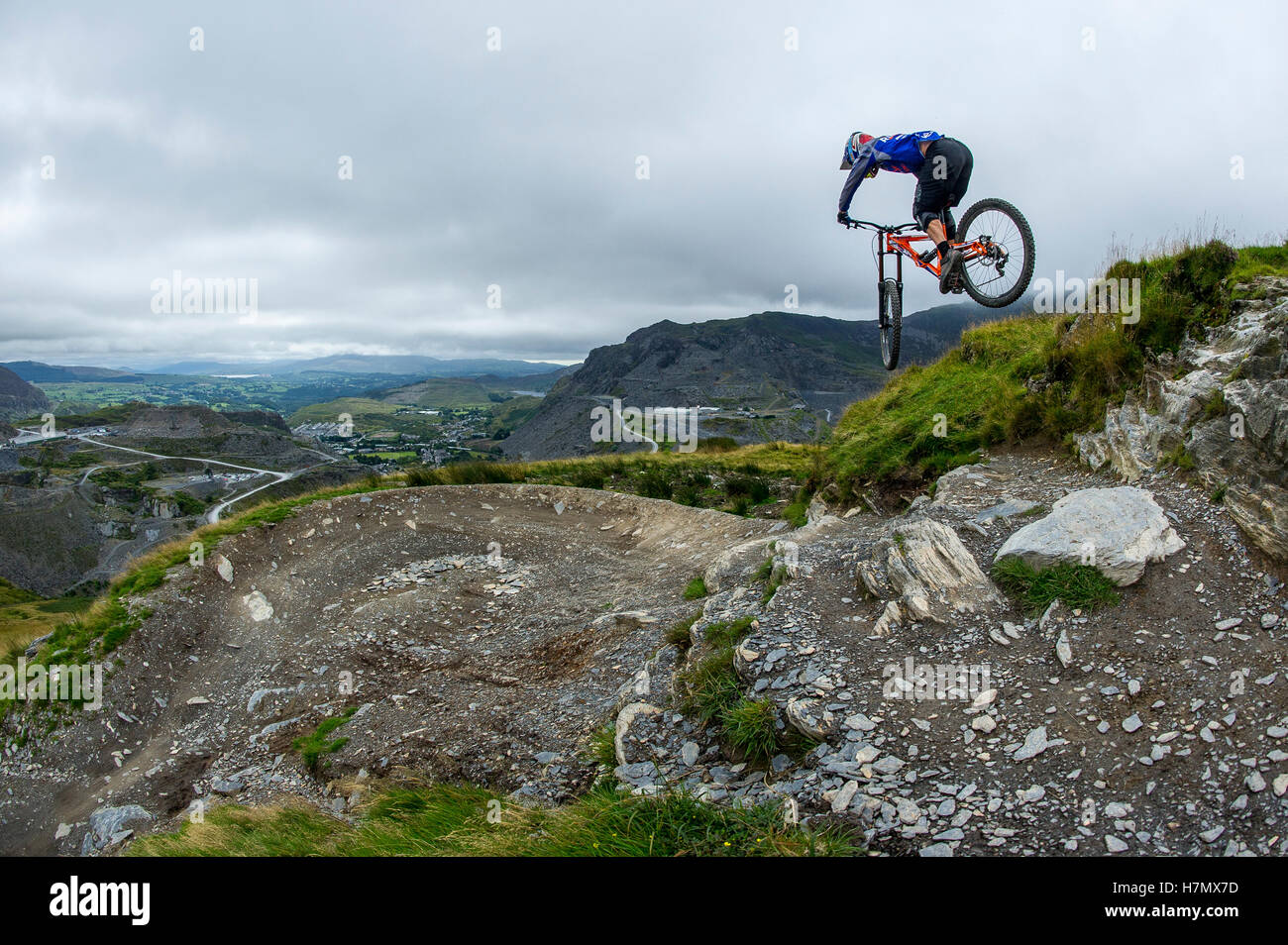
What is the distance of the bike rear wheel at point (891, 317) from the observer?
1058 centimetres

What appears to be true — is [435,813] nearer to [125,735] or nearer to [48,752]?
[125,735]

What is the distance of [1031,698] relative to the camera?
550 cm

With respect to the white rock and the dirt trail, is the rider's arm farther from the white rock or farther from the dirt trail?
the dirt trail

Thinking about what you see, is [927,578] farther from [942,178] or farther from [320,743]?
[320,743]

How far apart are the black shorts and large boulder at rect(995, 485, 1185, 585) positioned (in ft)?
15.2

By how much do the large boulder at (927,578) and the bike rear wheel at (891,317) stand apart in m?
4.28

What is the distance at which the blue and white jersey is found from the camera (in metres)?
8.66

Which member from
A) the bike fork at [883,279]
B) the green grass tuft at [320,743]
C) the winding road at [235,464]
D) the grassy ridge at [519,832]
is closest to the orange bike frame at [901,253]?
the bike fork at [883,279]

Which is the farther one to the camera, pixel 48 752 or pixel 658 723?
pixel 48 752

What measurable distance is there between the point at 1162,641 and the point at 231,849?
34.3 ft

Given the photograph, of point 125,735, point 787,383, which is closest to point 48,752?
point 125,735

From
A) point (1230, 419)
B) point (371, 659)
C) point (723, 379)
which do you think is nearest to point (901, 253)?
point (1230, 419)

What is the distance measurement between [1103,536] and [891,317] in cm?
579

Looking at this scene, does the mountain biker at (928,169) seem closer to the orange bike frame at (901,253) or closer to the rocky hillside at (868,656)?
the orange bike frame at (901,253)
